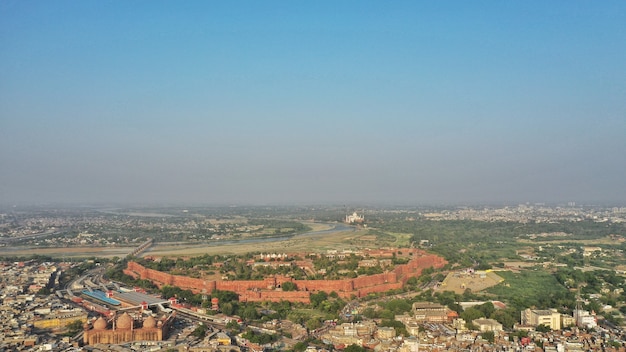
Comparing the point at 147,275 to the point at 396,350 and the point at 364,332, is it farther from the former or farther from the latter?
the point at 396,350

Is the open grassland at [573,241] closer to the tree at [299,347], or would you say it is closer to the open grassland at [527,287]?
the open grassland at [527,287]

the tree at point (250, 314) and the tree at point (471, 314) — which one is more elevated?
the tree at point (471, 314)

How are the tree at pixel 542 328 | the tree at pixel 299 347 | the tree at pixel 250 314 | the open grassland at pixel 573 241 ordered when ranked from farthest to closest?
the open grassland at pixel 573 241 < the tree at pixel 250 314 < the tree at pixel 542 328 < the tree at pixel 299 347

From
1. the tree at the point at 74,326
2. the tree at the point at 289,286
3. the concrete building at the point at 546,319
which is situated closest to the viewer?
the tree at the point at 74,326

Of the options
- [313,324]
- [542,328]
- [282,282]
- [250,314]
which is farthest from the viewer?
[282,282]

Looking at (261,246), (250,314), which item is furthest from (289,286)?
(261,246)

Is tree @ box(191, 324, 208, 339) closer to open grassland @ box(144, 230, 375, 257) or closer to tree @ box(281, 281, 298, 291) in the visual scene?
tree @ box(281, 281, 298, 291)

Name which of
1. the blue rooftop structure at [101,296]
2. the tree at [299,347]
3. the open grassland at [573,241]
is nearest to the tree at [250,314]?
the tree at [299,347]

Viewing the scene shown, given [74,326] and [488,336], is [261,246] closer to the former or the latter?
[74,326]

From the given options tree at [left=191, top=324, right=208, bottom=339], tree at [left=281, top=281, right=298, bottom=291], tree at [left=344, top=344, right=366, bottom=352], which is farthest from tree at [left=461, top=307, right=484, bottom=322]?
tree at [left=191, top=324, right=208, bottom=339]

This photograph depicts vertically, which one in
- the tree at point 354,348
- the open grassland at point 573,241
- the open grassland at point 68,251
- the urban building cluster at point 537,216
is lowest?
the open grassland at point 68,251
